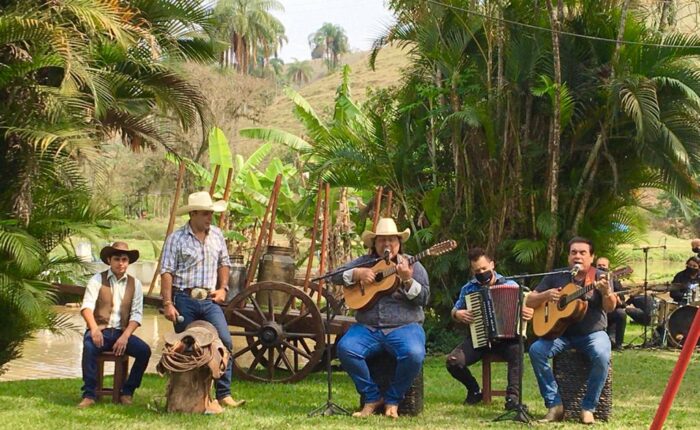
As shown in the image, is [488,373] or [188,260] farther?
[488,373]

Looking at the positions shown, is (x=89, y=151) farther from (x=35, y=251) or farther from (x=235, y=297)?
(x=235, y=297)

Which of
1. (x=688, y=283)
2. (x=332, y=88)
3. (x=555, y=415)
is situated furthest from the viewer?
(x=332, y=88)

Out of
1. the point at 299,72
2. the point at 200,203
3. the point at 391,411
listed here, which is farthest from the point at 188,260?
the point at 299,72

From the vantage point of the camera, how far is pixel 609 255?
643 inches

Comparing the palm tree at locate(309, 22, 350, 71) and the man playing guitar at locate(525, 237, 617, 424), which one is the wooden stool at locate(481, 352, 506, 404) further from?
the palm tree at locate(309, 22, 350, 71)

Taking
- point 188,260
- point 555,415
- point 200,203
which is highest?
point 200,203

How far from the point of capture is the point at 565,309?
28.4 feet

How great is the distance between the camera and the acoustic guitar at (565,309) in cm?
847

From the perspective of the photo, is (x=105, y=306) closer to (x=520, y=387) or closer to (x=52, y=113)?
(x=52, y=113)

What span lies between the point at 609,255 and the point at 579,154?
161 cm

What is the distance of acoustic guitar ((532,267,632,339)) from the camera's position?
8.47 metres

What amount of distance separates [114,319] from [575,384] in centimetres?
409

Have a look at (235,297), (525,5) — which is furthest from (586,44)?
(235,297)

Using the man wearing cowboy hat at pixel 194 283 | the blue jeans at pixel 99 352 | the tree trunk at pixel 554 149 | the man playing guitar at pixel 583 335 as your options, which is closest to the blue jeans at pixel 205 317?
the man wearing cowboy hat at pixel 194 283
